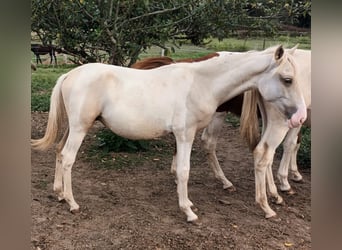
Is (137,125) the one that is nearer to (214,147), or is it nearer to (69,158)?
(69,158)

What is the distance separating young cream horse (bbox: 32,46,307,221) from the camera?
1722 mm

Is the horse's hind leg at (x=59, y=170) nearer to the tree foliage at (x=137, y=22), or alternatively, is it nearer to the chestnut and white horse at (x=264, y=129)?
the tree foliage at (x=137, y=22)

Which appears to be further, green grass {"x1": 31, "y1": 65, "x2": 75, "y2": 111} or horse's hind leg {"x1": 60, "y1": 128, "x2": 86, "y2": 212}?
horse's hind leg {"x1": 60, "y1": 128, "x2": 86, "y2": 212}

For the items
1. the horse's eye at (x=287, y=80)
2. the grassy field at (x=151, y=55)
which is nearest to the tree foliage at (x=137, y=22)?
the grassy field at (x=151, y=55)

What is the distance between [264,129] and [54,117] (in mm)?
959

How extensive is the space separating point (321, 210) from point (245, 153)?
2.56ft

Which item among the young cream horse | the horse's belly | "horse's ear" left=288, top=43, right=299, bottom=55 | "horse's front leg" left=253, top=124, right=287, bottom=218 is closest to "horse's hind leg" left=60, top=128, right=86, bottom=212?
the young cream horse

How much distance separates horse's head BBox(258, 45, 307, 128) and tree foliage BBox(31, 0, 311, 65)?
0.71 feet

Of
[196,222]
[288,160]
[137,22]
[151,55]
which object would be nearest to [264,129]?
[288,160]

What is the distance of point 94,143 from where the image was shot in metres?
2.10

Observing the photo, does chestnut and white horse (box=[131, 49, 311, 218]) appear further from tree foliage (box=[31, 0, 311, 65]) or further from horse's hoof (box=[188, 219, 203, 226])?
horse's hoof (box=[188, 219, 203, 226])

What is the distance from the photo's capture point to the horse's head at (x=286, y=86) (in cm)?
160

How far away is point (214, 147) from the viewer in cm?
215

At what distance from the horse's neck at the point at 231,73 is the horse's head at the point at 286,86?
0.19ft
